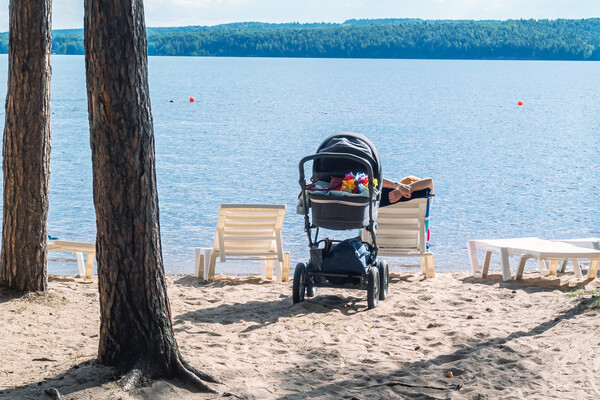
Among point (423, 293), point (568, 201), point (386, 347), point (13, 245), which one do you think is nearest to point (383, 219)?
point (423, 293)

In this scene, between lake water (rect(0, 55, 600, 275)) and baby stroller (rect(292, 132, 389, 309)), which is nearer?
baby stroller (rect(292, 132, 389, 309))

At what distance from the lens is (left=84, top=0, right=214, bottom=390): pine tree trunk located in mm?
4348

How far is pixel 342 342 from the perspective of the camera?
19.1 ft

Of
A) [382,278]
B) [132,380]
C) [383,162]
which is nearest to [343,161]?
[382,278]

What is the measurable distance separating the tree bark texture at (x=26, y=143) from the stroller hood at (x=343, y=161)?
92.4 inches

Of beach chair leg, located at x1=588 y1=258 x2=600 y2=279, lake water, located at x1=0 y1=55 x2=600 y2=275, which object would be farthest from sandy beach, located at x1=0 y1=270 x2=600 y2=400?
lake water, located at x1=0 y1=55 x2=600 y2=275

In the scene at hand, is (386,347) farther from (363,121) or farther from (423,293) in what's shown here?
(363,121)

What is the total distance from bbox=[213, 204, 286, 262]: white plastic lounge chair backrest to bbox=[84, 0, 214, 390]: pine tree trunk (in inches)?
137

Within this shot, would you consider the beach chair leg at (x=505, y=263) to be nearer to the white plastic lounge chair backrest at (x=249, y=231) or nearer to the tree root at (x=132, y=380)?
the white plastic lounge chair backrest at (x=249, y=231)

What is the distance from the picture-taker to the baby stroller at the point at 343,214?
671cm

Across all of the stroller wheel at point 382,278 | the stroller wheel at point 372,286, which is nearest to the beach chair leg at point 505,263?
the stroller wheel at point 382,278

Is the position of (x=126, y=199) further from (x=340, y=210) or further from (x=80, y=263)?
(x=80, y=263)

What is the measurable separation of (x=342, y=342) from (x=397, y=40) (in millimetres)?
155107

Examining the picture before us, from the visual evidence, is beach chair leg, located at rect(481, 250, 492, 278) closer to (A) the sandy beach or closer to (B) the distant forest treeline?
(A) the sandy beach
